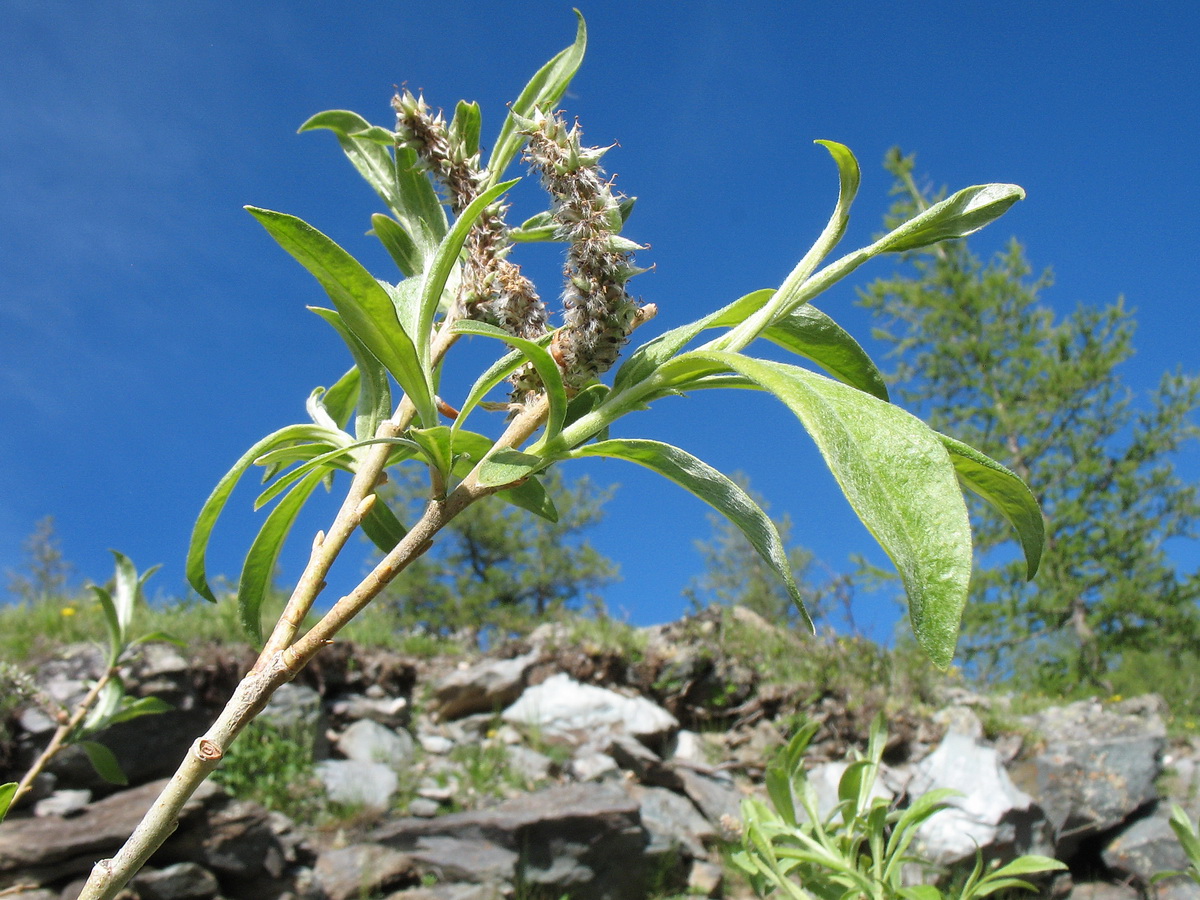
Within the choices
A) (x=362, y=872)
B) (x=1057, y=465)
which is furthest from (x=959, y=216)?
(x=1057, y=465)

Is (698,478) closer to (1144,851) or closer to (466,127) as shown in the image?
(466,127)

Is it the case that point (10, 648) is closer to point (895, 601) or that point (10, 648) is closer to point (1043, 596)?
point (895, 601)

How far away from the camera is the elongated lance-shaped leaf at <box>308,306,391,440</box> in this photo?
0.81 m

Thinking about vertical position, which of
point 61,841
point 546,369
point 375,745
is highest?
point 375,745

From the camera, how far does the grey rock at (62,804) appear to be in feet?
17.5

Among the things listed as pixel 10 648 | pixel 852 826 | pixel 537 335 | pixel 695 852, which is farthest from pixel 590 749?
pixel 537 335

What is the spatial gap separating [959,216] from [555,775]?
272 inches

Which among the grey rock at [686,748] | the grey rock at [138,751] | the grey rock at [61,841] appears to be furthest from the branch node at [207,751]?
the grey rock at [686,748]

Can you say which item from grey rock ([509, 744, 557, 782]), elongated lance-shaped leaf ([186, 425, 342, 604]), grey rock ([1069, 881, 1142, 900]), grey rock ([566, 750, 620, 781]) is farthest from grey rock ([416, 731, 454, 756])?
elongated lance-shaped leaf ([186, 425, 342, 604])

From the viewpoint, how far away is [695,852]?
5.88 metres

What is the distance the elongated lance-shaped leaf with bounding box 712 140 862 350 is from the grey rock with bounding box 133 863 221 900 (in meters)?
5.64

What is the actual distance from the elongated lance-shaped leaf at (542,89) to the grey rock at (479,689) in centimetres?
731

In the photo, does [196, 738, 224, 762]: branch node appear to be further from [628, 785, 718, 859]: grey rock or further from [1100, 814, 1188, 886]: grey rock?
[1100, 814, 1188, 886]: grey rock

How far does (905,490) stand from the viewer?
1.49 feet
